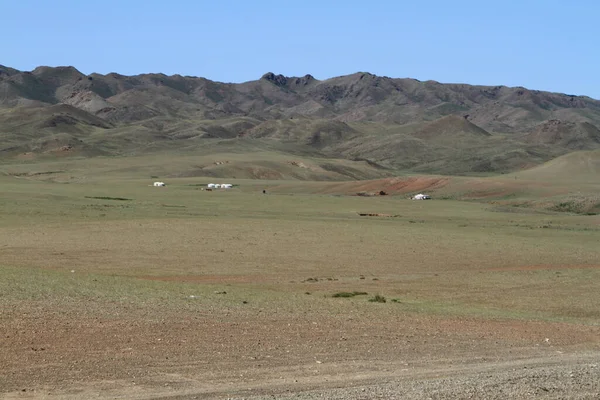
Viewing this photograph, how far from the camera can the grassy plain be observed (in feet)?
47.7

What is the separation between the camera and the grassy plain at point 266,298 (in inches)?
572

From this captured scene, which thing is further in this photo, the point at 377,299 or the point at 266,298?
the point at 377,299

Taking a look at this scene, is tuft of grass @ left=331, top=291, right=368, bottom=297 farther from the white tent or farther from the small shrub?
the white tent

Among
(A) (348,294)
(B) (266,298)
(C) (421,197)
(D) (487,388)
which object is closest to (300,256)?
(A) (348,294)

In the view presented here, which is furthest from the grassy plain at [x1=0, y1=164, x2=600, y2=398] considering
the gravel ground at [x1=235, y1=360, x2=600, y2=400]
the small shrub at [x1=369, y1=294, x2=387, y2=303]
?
the gravel ground at [x1=235, y1=360, x2=600, y2=400]

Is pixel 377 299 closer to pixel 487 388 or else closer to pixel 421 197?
pixel 487 388

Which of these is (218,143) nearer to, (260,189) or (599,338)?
(260,189)

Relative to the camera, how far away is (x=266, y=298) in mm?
23078

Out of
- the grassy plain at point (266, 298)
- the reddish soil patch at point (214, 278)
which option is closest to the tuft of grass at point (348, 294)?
the grassy plain at point (266, 298)

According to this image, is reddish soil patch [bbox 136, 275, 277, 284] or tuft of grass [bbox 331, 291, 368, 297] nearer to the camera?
tuft of grass [bbox 331, 291, 368, 297]

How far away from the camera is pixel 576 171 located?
10706cm

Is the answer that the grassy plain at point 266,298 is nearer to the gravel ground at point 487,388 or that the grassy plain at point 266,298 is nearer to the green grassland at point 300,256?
the green grassland at point 300,256

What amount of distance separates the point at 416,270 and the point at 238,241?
9027 mm

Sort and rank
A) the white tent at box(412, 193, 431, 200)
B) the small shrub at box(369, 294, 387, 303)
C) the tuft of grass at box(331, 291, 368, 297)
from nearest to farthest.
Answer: the small shrub at box(369, 294, 387, 303) → the tuft of grass at box(331, 291, 368, 297) → the white tent at box(412, 193, 431, 200)
